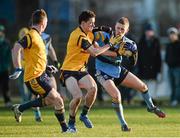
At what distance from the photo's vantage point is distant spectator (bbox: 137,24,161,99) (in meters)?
25.9

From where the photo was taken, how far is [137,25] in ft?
100.0

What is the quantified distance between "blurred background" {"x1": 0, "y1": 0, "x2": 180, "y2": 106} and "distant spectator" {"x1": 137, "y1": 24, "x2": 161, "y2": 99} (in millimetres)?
186

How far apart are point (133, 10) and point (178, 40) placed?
33.1 feet

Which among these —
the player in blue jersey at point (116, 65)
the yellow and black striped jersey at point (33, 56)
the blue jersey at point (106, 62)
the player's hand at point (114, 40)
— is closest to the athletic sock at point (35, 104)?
the yellow and black striped jersey at point (33, 56)

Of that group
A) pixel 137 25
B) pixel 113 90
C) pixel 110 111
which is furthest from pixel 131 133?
pixel 137 25

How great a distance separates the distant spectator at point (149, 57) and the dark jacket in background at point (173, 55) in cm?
28

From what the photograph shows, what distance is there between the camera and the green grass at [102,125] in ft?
54.5

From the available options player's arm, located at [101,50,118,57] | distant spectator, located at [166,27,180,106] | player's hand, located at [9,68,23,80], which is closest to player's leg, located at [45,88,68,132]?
player's hand, located at [9,68,23,80]

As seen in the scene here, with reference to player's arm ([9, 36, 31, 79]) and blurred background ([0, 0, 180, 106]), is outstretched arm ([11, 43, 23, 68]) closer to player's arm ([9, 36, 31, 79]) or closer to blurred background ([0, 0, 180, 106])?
player's arm ([9, 36, 31, 79])

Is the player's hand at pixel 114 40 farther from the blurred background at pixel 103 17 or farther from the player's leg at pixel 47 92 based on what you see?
the blurred background at pixel 103 17

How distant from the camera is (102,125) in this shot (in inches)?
739

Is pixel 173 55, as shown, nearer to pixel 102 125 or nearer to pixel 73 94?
pixel 102 125

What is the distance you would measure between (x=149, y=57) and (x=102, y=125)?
7406 millimetres

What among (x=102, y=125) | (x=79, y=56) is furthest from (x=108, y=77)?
(x=102, y=125)
